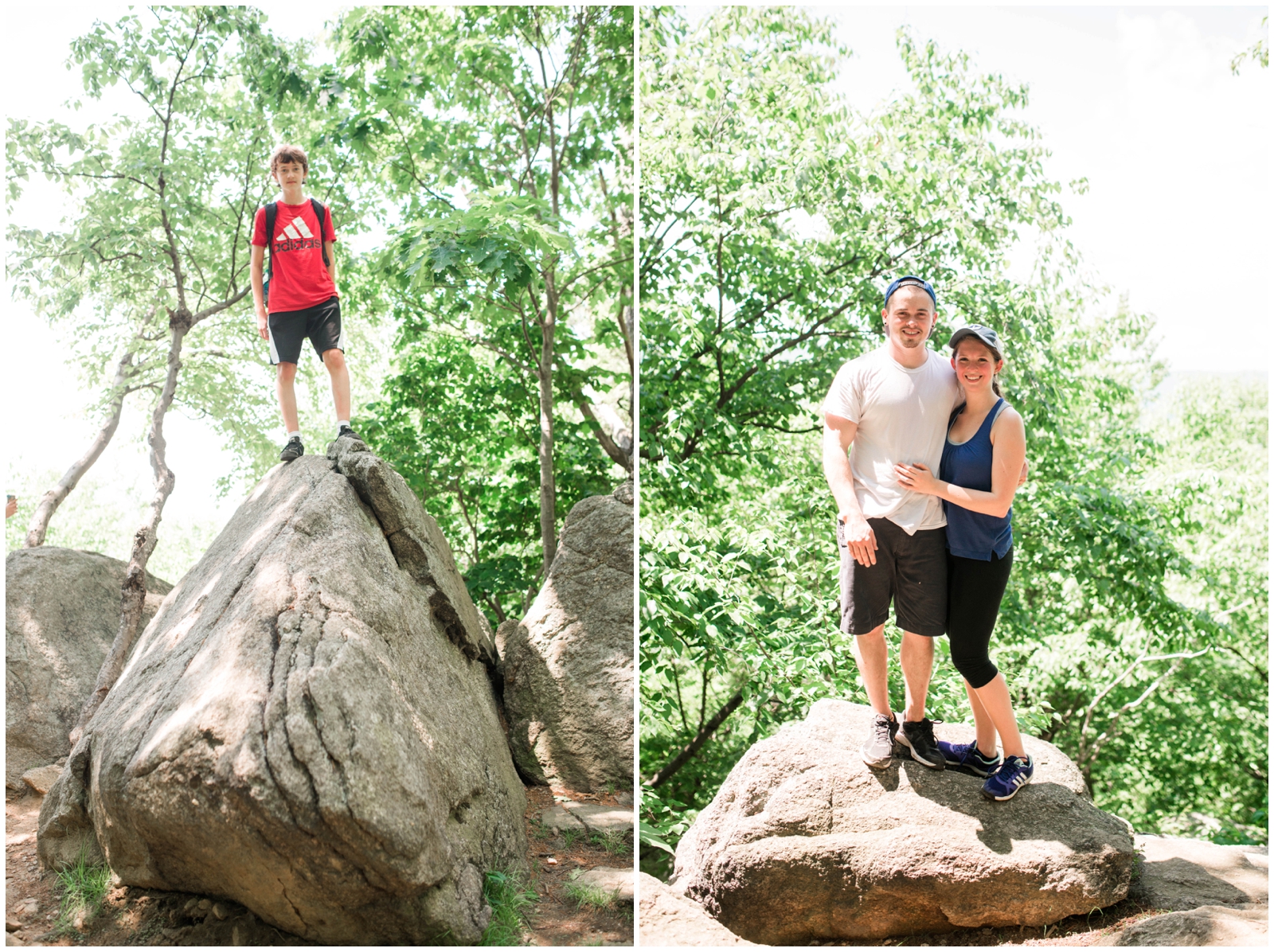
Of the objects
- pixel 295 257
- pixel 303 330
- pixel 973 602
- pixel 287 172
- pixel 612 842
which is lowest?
pixel 612 842

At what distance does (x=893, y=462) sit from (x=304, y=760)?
2385mm

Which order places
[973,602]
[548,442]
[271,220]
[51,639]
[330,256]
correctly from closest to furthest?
1. [973,602]
2. [271,220]
3. [330,256]
4. [51,639]
5. [548,442]

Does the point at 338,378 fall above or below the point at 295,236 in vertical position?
below

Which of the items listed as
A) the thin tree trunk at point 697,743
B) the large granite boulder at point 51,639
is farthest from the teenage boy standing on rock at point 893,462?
the large granite boulder at point 51,639

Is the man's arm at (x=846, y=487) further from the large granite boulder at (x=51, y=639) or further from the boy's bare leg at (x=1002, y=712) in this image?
the large granite boulder at (x=51, y=639)

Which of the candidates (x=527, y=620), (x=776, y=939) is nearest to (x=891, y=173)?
(x=527, y=620)

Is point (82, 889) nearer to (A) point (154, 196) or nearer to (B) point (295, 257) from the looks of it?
(B) point (295, 257)

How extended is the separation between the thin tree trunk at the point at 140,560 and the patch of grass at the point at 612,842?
3.08 metres

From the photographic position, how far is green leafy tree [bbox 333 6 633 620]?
7293 mm

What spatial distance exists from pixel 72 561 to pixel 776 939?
5.57 m

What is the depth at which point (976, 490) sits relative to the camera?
325cm

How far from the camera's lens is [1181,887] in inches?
140

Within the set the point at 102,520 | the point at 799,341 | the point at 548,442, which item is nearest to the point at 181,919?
the point at 548,442

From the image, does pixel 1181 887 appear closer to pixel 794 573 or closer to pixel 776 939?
pixel 776 939
